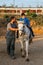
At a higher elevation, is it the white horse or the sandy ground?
the white horse

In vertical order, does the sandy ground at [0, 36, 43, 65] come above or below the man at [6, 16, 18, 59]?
below

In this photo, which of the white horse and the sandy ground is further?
the white horse

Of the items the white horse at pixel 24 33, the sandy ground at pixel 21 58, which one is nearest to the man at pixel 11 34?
the white horse at pixel 24 33

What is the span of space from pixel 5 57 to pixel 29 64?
5.85ft

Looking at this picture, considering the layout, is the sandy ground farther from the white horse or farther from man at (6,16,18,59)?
the white horse

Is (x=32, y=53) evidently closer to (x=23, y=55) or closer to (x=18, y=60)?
(x=23, y=55)

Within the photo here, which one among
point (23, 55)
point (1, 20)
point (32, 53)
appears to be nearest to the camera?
point (23, 55)

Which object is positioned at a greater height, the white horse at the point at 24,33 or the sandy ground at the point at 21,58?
the white horse at the point at 24,33

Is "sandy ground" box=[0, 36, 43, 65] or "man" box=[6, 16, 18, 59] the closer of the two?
"sandy ground" box=[0, 36, 43, 65]

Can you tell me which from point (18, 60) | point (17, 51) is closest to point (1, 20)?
point (17, 51)

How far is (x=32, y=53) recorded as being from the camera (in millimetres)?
13695

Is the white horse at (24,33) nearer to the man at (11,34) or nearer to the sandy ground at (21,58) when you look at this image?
the man at (11,34)

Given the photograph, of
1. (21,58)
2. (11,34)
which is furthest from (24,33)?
(21,58)

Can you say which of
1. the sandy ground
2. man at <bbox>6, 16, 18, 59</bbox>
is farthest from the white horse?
the sandy ground
